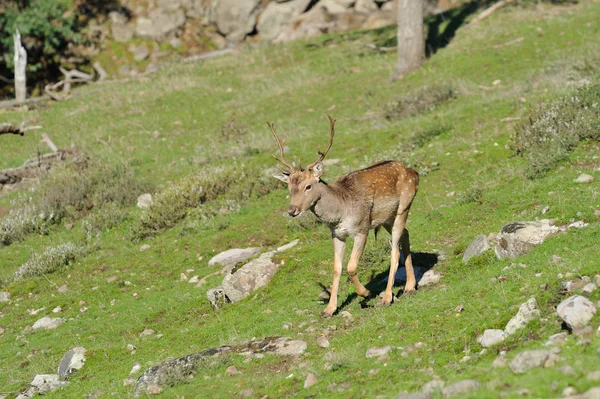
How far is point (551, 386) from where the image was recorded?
7059mm

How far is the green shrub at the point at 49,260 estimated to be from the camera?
60.4 feet

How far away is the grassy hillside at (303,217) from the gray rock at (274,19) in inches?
220

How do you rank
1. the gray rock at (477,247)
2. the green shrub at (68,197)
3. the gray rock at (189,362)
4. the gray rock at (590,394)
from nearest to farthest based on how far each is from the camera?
the gray rock at (590,394) < the gray rock at (189,362) < the gray rock at (477,247) < the green shrub at (68,197)

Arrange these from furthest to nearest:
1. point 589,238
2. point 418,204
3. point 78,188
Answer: point 78,188
point 418,204
point 589,238

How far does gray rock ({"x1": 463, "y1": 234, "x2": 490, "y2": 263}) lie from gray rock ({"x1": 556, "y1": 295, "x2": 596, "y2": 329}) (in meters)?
4.16

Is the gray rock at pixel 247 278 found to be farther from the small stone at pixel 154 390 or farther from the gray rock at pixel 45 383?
the small stone at pixel 154 390

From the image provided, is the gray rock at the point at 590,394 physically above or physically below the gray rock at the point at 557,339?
above

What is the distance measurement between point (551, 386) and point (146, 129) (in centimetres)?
2434

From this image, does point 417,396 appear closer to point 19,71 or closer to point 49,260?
point 49,260

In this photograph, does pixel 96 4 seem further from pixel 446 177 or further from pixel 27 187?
pixel 446 177

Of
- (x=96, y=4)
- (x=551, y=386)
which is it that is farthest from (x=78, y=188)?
(x=96, y=4)

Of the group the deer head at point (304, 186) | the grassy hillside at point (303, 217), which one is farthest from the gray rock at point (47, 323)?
the deer head at point (304, 186)

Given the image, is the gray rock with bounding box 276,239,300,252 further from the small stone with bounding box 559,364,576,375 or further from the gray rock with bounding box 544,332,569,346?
the small stone with bounding box 559,364,576,375

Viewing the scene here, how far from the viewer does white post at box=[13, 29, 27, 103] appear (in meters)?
36.1
